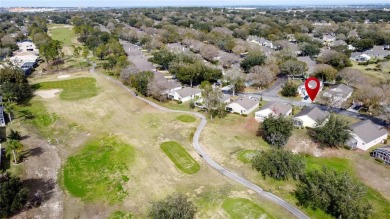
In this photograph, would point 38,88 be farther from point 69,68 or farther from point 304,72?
point 304,72

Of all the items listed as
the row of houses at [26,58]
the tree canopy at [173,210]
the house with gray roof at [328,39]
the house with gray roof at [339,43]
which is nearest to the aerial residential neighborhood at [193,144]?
the tree canopy at [173,210]

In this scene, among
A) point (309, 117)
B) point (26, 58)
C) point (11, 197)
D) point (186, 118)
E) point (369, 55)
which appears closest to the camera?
point (11, 197)

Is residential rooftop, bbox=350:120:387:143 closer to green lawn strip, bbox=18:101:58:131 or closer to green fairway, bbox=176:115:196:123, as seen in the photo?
green fairway, bbox=176:115:196:123

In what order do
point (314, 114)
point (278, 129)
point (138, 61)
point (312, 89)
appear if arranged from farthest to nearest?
point (138, 61)
point (312, 89)
point (314, 114)
point (278, 129)

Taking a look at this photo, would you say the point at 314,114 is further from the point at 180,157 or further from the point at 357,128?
the point at 180,157

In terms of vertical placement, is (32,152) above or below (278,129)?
below

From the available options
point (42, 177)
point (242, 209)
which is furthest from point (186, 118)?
point (242, 209)

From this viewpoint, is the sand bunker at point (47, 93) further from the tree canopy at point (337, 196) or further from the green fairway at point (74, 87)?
the tree canopy at point (337, 196)
